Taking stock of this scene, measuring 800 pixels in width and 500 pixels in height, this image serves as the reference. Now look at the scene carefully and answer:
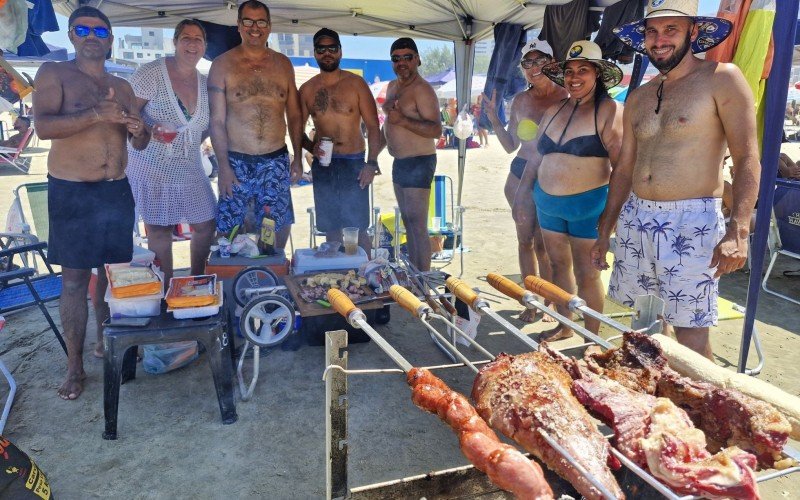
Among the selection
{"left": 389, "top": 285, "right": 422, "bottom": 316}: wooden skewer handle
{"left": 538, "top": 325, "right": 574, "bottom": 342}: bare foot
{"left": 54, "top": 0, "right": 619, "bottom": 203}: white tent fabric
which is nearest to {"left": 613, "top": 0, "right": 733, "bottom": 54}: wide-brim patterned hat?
{"left": 54, "top": 0, "right": 619, "bottom": 203}: white tent fabric

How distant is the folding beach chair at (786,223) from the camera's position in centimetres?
542

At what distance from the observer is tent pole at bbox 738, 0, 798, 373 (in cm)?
265

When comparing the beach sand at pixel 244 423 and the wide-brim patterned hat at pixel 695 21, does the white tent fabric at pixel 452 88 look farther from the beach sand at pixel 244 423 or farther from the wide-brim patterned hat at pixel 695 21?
the wide-brim patterned hat at pixel 695 21

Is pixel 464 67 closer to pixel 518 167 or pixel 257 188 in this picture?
pixel 518 167

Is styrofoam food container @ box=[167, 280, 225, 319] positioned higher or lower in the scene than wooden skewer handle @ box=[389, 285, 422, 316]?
lower

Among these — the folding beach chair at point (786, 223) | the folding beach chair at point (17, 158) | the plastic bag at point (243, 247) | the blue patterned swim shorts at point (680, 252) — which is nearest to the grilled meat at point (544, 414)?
the blue patterned swim shorts at point (680, 252)

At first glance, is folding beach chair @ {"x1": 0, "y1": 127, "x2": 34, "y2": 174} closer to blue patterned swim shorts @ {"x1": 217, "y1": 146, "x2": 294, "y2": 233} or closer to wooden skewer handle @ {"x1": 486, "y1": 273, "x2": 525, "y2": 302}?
blue patterned swim shorts @ {"x1": 217, "y1": 146, "x2": 294, "y2": 233}

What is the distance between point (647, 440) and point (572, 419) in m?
0.22

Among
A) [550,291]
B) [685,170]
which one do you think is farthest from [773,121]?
[550,291]

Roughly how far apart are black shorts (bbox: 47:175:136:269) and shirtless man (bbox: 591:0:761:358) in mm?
3775

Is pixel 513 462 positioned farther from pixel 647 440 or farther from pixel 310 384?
pixel 310 384

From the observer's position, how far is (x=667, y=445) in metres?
1.42

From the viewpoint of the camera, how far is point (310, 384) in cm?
385

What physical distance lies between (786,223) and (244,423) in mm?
5985
